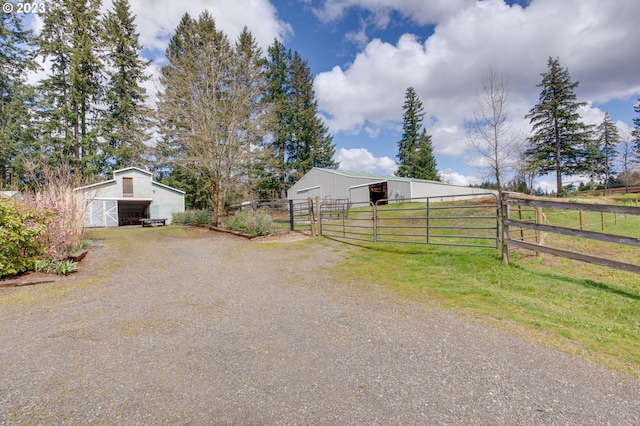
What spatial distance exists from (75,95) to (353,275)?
33.9m

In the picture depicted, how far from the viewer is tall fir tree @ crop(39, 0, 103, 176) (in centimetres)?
2500

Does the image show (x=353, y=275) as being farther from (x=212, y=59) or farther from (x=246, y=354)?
(x=212, y=59)

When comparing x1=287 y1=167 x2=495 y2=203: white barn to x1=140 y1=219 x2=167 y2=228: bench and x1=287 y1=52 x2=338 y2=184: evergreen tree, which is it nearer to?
x1=287 y1=52 x2=338 y2=184: evergreen tree

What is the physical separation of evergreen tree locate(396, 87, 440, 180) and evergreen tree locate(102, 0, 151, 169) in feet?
113

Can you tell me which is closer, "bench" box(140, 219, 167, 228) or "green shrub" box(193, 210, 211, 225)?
"green shrub" box(193, 210, 211, 225)

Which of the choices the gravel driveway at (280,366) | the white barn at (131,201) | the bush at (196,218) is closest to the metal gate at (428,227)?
the gravel driveway at (280,366)

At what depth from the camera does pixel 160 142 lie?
15406 millimetres

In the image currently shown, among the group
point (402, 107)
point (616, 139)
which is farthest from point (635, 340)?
point (616, 139)

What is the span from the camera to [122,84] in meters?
29.1

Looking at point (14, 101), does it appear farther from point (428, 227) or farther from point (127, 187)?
Result: point (428, 227)

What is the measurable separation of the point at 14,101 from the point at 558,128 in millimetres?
54590

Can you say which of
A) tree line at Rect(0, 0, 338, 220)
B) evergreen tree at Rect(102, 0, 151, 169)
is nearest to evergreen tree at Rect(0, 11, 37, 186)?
tree line at Rect(0, 0, 338, 220)

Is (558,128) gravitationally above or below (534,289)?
above

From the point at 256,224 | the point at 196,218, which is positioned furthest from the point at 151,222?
the point at 256,224
